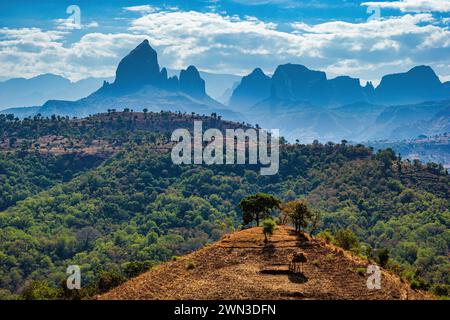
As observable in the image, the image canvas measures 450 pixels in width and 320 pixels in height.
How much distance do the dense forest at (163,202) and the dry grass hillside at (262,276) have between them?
41741mm

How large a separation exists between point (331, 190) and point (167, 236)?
46.2m

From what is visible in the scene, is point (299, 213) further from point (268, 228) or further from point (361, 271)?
point (361, 271)

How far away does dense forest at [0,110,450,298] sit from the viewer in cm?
10238

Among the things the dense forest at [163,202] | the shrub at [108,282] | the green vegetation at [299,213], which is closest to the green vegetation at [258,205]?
the green vegetation at [299,213]

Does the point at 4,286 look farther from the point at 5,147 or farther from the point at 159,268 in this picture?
the point at 5,147

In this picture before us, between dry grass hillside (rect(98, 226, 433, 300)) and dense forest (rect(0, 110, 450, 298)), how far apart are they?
137 ft

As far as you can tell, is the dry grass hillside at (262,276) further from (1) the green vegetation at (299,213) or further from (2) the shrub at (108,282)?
(2) the shrub at (108,282)

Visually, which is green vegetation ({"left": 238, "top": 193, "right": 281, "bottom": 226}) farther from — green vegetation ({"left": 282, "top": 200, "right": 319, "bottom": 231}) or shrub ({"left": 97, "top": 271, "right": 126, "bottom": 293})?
shrub ({"left": 97, "top": 271, "right": 126, "bottom": 293})

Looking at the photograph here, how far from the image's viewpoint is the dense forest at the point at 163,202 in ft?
336

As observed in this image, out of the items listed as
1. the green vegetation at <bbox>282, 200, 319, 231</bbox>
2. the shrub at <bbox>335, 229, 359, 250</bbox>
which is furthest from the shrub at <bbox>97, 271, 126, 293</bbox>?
the shrub at <bbox>335, 229, 359, 250</bbox>

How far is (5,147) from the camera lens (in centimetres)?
18662

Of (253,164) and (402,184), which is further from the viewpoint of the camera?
(253,164)

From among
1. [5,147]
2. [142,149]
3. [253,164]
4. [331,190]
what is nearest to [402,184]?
[331,190]

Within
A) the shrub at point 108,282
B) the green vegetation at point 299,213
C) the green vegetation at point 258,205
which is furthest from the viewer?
the green vegetation at point 258,205
